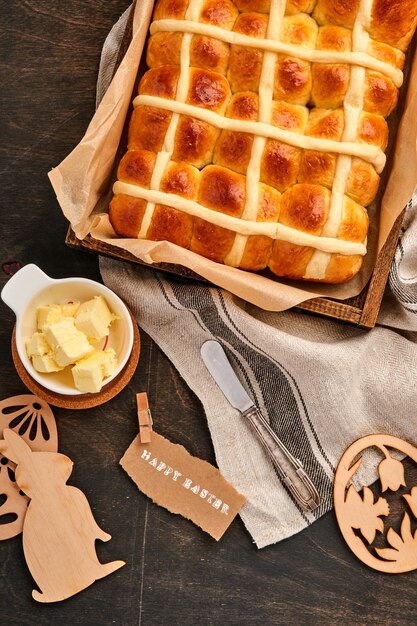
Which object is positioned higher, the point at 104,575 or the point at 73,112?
the point at 73,112

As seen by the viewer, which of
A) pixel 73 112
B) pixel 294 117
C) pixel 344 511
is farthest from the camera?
pixel 73 112

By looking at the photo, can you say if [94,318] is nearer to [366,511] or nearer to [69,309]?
[69,309]

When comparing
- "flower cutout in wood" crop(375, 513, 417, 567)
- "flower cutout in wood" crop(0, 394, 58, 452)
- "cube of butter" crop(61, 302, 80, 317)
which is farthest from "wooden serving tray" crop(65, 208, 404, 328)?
"flower cutout in wood" crop(375, 513, 417, 567)

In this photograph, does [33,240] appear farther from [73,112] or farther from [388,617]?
[388,617]

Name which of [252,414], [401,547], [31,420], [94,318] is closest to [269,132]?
[94,318]

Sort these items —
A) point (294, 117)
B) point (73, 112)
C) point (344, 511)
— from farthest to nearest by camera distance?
1. point (73, 112)
2. point (344, 511)
3. point (294, 117)

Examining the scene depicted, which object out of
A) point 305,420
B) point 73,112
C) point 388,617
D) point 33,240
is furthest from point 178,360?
point 388,617

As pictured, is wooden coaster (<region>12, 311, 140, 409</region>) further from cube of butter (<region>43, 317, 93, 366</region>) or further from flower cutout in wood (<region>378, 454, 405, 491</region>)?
flower cutout in wood (<region>378, 454, 405, 491</region>)
